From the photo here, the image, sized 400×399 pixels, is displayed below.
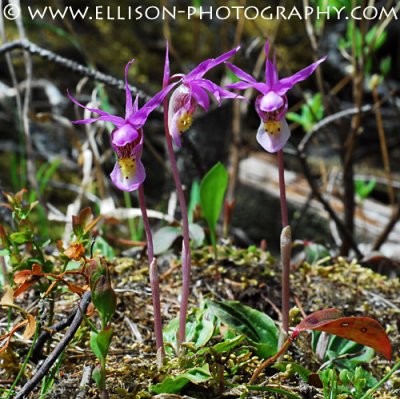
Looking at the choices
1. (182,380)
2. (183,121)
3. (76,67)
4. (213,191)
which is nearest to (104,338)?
(182,380)

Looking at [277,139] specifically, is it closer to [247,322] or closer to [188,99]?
[188,99]

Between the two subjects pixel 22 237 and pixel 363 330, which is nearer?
pixel 363 330

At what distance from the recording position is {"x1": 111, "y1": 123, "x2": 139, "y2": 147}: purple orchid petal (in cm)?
90

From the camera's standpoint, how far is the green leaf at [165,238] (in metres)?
1.51

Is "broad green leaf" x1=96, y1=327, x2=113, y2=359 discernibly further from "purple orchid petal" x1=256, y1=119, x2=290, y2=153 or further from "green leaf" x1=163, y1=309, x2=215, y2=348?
"purple orchid petal" x1=256, y1=119, x2=290, y2=153

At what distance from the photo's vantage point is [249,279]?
4.86ft

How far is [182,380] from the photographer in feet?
3.05

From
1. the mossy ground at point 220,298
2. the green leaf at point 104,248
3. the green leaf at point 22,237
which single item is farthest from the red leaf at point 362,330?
the green leaf at point 104,248

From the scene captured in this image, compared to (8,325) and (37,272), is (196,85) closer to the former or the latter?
(37,272)

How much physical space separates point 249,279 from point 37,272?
63cm

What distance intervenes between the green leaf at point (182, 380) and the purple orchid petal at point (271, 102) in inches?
17.3

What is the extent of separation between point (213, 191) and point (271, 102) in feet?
1.59

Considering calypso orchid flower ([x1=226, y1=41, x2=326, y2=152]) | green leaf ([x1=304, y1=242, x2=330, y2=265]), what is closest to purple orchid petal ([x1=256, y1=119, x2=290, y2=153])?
calypso orchid flower ([x1=226, y1=41, x2=326, y2=152])

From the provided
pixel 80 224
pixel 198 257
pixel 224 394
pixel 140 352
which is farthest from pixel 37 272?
pixel 198 257
